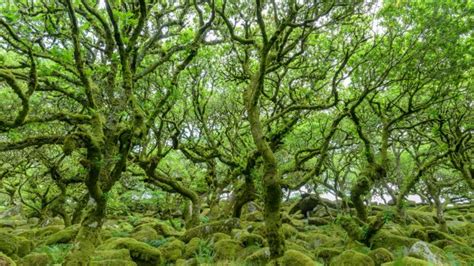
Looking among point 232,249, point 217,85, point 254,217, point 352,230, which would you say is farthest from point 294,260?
point 254,217

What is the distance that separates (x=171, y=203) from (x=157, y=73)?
1021 cm

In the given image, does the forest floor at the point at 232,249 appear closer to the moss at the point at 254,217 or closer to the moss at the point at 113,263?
the moss at the point at 113,263

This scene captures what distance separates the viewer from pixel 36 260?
11.0 meters

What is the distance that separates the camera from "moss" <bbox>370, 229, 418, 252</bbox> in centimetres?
1284

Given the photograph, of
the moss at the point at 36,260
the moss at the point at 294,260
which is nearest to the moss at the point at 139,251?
the moss at the point at 36,260

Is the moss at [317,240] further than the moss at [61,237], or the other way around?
the moss at [317,240]

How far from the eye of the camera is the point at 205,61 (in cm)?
1449

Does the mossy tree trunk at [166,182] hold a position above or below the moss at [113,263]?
above

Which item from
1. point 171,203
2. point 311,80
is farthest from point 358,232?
point 171,203

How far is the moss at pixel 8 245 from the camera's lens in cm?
1248

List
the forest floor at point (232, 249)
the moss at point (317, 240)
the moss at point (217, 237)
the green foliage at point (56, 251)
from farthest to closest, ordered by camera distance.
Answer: the moss at point (317, 240)
the moss at point (217, 237)
the green foliage at point (56, 251)
the forest floor at point (232, 249)

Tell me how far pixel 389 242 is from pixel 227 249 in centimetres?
588

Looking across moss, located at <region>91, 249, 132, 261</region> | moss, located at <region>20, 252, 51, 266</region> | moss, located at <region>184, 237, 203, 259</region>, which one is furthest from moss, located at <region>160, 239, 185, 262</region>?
moss, located at <region>20, 252, 51, 266</region>

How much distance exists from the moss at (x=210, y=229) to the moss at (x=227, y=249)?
8.66 feet
